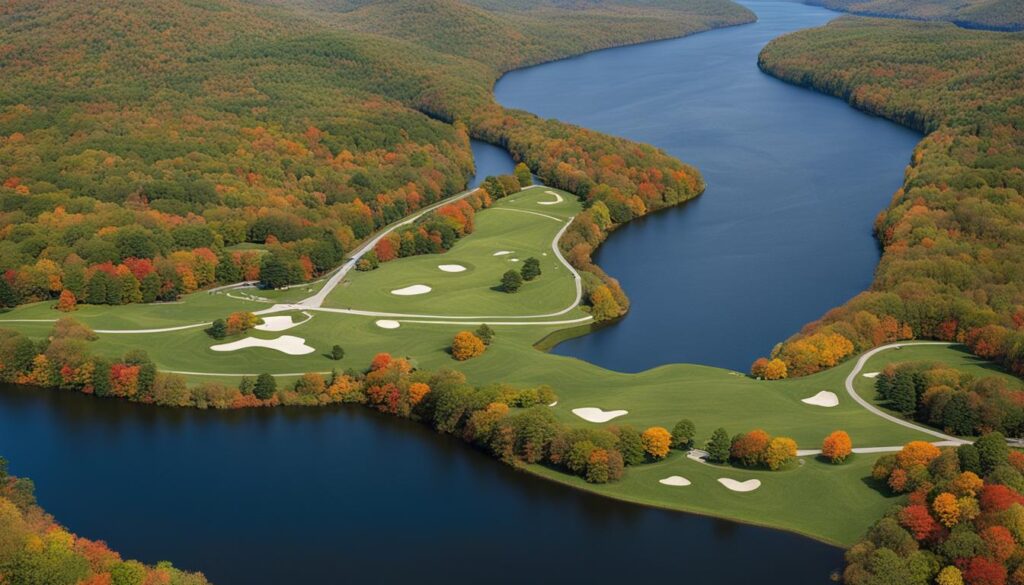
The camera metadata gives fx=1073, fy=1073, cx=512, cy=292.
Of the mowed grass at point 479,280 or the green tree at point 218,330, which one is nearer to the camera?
the green tree at point 218,330

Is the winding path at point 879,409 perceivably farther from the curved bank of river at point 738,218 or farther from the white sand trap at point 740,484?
the white sand trap at point 740,484

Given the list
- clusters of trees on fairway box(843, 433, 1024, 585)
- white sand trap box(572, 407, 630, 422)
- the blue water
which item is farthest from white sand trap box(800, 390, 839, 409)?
the blue water

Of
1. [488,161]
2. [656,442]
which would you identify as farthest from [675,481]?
[488,161]

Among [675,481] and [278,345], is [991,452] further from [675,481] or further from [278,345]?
[278,345]

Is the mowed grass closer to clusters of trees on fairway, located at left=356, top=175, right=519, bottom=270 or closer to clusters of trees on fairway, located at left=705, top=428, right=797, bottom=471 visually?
clusters of trees on fairway, located at left=356, top=175, right=519, bottom=270

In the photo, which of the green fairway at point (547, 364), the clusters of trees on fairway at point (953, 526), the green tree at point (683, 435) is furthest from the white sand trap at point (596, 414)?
Answer: the clusters of trees on fairway at point (953, 526)

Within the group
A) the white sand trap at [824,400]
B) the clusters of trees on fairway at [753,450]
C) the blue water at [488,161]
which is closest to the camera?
the clusters of trees on fairway at [753,450]
